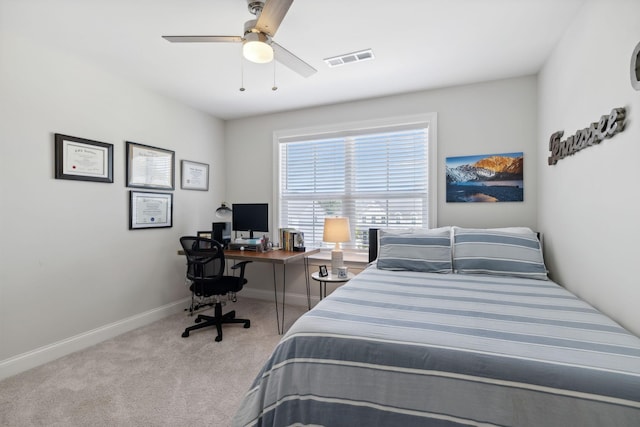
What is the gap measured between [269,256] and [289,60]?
5.80 feet

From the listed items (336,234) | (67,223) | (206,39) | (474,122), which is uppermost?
(206,39)

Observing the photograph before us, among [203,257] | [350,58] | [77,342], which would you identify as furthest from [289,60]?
[77,342]

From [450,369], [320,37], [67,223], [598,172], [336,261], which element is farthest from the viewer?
[336,261]

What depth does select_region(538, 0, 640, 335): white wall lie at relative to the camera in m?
1.44

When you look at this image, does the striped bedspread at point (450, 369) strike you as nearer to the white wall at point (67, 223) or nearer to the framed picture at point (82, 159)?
the white wall at point (67, 223)

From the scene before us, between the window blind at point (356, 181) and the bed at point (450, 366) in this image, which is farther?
the window blind at point (356, 181)

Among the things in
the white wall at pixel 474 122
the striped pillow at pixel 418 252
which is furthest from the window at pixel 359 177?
the striped pillow at pixel 418 252

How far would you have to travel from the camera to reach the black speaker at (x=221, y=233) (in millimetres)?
3490

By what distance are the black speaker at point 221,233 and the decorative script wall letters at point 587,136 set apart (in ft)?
10.7

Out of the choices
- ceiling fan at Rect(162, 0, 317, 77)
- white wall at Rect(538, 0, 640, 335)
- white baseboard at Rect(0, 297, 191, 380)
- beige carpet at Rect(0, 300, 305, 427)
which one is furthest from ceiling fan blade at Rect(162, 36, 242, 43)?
white baseboard at Rect(0, 297, 191, 380)

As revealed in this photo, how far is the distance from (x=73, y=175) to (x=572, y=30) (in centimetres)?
399

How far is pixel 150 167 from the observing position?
127 inches

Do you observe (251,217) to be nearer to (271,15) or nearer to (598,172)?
(271,15)

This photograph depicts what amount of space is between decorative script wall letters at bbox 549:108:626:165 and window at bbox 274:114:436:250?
1.07m
